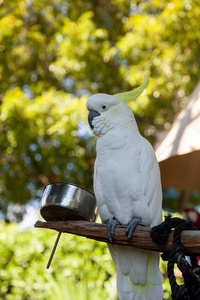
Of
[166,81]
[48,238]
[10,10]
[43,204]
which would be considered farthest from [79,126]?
[43,204]

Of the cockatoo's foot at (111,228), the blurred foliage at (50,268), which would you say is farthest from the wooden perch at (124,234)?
the blurred foliage at (50,268)

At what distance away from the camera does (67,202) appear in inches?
50.5

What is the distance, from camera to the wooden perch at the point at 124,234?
0.91 meters

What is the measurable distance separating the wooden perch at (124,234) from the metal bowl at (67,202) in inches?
1.7

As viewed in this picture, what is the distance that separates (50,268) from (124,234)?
1769mm

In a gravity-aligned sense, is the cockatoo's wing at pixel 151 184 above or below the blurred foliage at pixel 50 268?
above

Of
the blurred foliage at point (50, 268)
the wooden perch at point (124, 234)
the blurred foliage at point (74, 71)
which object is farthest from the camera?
the blurred foliage at point (74, 71)

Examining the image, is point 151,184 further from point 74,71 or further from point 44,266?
point 74,71

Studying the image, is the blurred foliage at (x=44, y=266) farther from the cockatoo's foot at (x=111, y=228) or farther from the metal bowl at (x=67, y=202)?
the cockatoo's foot at (x=111, y=228)

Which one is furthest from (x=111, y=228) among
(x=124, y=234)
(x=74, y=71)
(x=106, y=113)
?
(x=74, y=71)

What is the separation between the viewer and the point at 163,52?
3.92 m

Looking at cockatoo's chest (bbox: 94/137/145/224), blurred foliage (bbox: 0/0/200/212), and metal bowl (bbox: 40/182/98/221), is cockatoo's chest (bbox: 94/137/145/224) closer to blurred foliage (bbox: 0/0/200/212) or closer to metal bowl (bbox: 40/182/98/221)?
metal bowl (bbox: 40/182/98/221)

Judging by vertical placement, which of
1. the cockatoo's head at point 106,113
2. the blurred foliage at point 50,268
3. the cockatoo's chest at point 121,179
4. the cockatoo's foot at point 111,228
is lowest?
the blurred foliage at point 50,268

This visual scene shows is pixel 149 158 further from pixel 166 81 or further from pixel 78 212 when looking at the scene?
pixel 166 81
